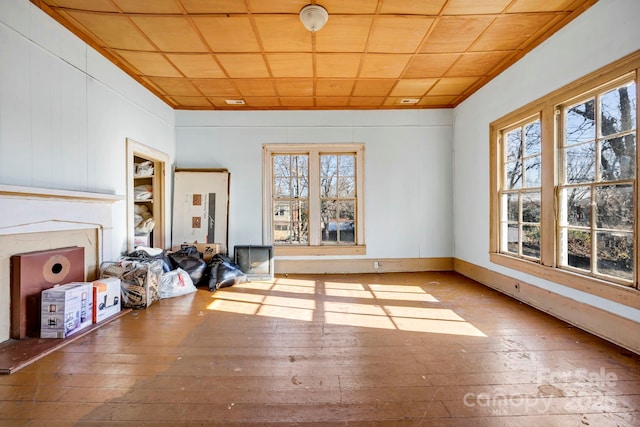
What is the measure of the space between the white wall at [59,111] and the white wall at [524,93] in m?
5.16

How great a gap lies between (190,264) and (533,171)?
483 cm

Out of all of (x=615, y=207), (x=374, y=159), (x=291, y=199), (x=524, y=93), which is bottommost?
(x=615, y=207)

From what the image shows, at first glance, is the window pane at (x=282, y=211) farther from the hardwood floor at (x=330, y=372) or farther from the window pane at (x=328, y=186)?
the hardwood floor at (x=330, y=372)

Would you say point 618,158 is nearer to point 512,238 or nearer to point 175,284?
point 512,238

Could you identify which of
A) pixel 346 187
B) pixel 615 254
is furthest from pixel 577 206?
pixel 346 187

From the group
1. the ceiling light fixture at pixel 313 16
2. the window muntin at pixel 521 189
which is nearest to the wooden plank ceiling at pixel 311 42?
the ceiling light fixture at pixel 313 16

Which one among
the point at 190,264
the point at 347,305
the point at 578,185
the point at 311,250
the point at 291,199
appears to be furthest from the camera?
the point at 291,199

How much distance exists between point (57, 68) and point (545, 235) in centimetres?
549

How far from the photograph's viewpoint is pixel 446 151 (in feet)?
17.4

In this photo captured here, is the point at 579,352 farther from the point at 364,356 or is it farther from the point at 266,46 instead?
the point at 266,46

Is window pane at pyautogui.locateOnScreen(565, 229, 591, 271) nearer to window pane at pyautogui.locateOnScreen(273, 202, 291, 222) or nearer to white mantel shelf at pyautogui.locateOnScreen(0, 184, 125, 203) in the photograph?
window pane at pyautogui.locateOnScreen(273, 202, 291, 222)

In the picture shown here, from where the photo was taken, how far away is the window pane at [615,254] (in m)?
2.40

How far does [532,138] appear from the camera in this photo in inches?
139

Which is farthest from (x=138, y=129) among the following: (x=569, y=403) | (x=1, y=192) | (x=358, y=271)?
(x=569, y=403)
